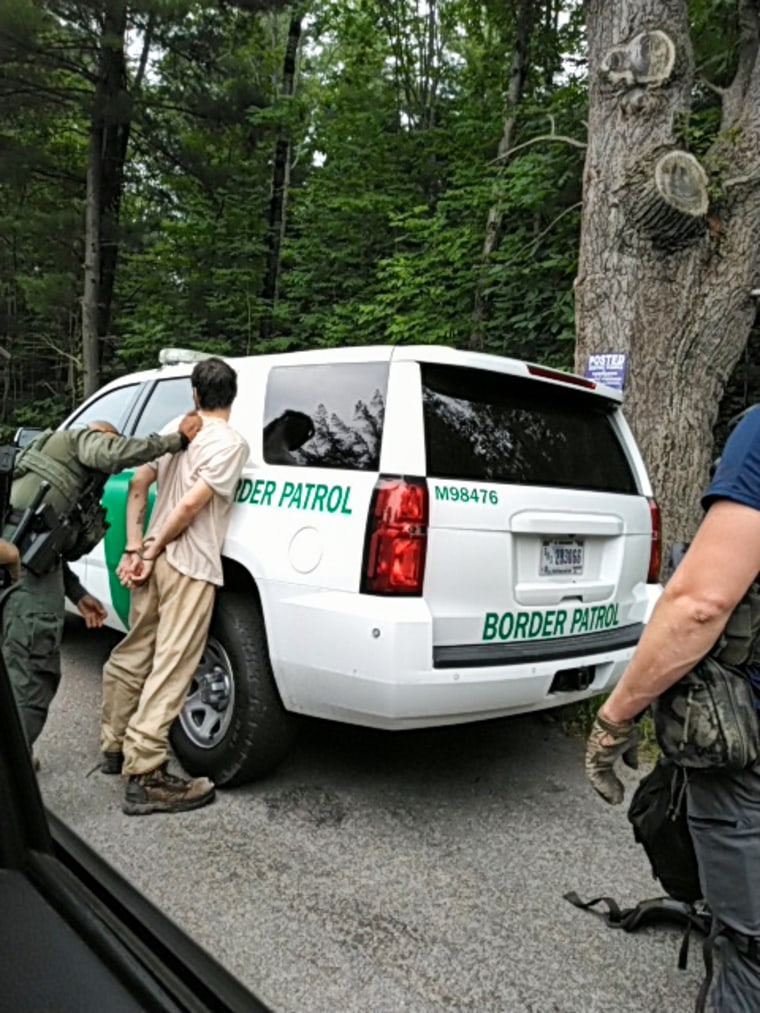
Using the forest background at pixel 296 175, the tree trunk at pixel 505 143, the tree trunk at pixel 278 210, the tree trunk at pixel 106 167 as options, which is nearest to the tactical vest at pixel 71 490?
the forest background at pixel 296 175

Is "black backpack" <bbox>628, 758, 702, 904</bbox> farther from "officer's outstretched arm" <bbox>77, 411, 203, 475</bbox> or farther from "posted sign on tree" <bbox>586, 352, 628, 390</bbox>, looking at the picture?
"posted sign on tree" <bbox>586, 352, 628, 390</bbox>

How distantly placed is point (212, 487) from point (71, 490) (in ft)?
2.01

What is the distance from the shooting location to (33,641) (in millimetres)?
3154

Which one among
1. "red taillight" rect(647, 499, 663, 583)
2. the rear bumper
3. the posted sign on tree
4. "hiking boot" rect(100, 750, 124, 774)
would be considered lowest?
"hiking boot" rect(100, 750, 124, 774)

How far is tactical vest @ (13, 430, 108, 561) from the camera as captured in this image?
3250 mm

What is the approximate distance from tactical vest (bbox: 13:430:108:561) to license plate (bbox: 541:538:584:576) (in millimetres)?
1947

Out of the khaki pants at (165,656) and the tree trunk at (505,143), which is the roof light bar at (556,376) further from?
the tree trunk at (505,143)

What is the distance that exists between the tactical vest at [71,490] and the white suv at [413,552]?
61 cm

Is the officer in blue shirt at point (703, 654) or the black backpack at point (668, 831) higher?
the officer in blue shirt at point (703, 654)

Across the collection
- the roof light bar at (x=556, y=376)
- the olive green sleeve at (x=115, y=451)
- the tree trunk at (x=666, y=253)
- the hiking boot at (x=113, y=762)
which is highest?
the tree trunk at (x=666, y=253)

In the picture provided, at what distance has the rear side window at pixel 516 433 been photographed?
3.06m

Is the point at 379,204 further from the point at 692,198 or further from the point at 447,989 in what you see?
the point at 447,989

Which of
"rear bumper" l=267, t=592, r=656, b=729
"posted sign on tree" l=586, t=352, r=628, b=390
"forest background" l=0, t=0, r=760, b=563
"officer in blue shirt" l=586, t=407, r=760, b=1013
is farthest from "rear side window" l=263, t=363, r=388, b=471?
"forest background" l=0, t=0, r=760, b=563

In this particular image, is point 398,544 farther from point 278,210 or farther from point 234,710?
point 278,210
